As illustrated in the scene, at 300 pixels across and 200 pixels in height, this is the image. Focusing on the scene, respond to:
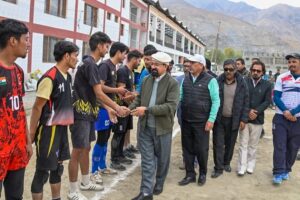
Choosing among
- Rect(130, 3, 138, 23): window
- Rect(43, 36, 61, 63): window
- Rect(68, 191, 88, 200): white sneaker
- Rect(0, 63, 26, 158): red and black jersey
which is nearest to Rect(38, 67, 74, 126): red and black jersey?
Rect(0, 63, 26, 158): red and black jersey

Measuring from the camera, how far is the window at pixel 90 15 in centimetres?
2467

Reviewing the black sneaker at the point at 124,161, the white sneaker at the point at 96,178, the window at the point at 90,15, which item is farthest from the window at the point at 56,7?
the white sneaker at the point at 96,178

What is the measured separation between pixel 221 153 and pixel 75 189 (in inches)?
108

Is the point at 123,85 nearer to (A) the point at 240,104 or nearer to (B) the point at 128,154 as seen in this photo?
(B) the point at 128,154

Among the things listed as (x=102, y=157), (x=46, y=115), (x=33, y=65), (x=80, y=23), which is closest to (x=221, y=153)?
(x=102, y=157)

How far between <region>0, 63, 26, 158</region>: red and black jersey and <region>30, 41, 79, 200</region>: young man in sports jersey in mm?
567

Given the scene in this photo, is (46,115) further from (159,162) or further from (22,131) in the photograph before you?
(159,162)

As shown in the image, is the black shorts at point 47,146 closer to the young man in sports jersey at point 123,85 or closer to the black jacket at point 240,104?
the young man in sports jersey at point 123,85

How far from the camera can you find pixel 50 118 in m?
3.68

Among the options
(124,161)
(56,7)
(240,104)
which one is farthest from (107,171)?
(56,7)

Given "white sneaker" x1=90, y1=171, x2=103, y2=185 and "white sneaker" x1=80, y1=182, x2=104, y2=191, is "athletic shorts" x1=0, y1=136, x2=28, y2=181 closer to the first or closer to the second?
"white sneaker" x1=80, y1=182, x2=104, y2=191

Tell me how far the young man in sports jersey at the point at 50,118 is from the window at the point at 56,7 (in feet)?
56.6

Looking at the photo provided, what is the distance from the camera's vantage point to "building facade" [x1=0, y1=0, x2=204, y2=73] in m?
18.0

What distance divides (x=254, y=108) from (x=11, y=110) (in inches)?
175
